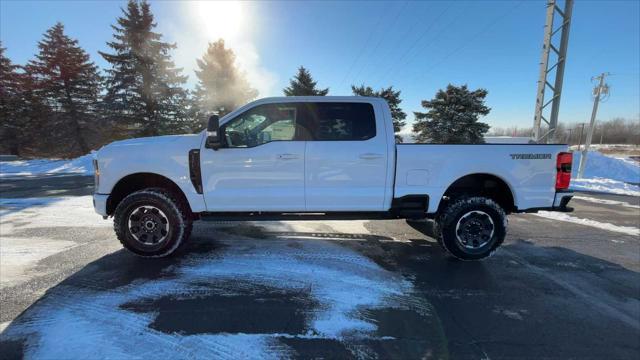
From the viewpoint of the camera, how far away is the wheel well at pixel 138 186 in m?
3.86

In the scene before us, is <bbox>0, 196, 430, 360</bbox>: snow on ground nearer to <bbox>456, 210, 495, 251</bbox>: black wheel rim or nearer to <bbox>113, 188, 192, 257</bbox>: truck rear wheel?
<bbox>113, 188, 192, 257</bbox>: truck rear wheel

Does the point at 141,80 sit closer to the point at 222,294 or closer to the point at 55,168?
the point at 55,168

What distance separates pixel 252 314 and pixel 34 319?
1880 mm

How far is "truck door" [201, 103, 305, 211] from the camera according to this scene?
3682 mm

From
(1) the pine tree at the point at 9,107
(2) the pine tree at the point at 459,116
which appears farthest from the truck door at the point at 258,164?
(1) the pine tree at the point at 9,107

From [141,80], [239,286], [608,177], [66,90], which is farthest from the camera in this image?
[66,90]

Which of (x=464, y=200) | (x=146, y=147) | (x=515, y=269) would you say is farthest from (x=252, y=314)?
(x=515, y=269)

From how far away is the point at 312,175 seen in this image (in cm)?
375

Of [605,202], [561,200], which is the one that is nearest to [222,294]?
[561,200]

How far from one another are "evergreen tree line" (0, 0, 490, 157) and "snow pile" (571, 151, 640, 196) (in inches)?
234

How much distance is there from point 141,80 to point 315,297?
23.6 meters

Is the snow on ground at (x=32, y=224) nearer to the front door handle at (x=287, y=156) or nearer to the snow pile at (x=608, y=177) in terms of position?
the front door handle at (x=287, y=156)

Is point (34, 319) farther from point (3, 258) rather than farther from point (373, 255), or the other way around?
point (373, 255)

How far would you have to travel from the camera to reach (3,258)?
376 centimetres
